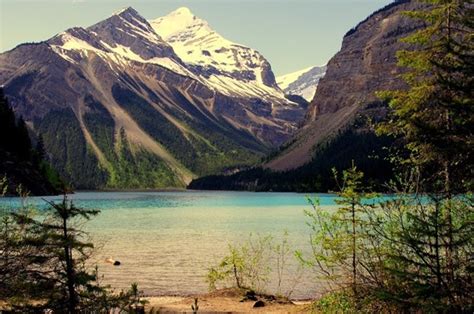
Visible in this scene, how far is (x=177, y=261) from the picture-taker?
5506 centimetres

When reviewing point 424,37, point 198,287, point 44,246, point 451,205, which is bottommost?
point 198,287

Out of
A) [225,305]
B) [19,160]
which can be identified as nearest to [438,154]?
[225,305]

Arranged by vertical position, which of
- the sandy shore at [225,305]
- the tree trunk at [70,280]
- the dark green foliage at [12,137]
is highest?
the dark green foliage at [12,137]

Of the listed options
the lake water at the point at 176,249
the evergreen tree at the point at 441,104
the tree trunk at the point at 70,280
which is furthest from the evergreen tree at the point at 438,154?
the lake water at the point at 176,249

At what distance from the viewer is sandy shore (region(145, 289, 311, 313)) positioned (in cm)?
2861

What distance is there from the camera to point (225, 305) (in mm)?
30297

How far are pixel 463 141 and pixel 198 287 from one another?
1163 inches

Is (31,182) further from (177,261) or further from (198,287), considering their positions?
(198,287)

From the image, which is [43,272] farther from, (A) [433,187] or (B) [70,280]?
(A) [433,187]

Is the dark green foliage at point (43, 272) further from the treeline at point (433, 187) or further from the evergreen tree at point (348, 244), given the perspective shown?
the treeline at point (433, 187)

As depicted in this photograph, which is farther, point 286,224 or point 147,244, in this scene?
point 286,224

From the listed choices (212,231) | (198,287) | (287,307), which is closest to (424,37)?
(287,307)

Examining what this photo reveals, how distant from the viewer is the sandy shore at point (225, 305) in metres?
28.6

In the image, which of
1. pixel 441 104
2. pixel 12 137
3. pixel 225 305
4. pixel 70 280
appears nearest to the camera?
pixel 441 104
